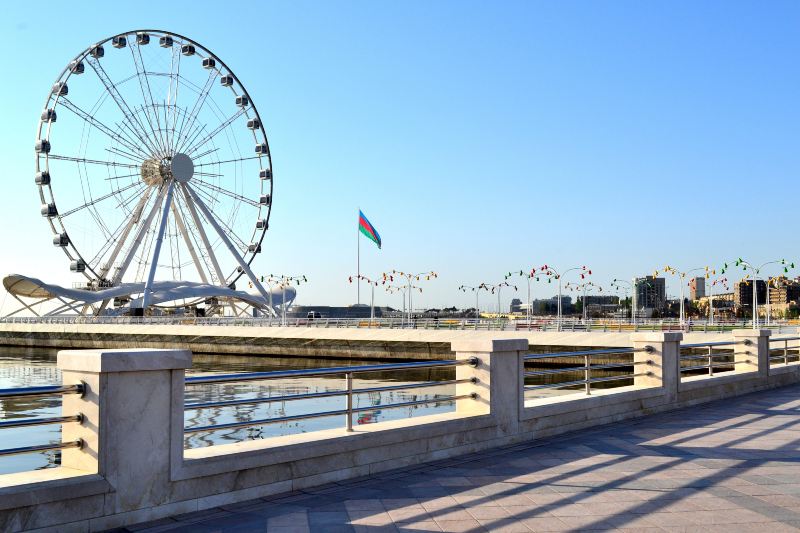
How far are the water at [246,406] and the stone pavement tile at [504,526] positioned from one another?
2539 mm

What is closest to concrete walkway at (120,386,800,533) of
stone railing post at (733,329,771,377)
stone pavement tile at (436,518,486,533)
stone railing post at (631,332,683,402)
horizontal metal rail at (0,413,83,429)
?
stone pavement tile at (436,518,486,533)

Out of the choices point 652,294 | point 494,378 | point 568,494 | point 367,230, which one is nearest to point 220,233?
point 367,230

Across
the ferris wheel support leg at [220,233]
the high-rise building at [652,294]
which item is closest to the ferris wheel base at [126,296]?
the ferris wheel support leg at [220,233]

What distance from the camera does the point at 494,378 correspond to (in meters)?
10.1

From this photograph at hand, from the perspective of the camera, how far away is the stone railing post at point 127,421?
6.34 metres

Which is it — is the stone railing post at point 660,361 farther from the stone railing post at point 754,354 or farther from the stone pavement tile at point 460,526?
the stone pavement tile at point 460,526

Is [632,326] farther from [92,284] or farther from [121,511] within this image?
[92,284]

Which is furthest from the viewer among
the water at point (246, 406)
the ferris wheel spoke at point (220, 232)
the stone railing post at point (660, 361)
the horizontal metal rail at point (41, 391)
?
the ferris wheel spoke at point (220, 232)

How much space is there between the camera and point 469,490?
7.62 metres

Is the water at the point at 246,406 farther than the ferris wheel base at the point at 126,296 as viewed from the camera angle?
No

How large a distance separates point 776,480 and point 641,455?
166cm

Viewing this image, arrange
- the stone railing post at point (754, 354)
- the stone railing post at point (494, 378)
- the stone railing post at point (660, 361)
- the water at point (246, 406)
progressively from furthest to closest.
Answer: the water at point (246, 406) → the stone railing post at point (754, 354) → the stone railing post at point (660, 361) → the stone railing post at point (494, 378)

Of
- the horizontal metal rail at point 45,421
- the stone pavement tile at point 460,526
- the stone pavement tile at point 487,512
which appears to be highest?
the horizontal metal rail at point 45,421

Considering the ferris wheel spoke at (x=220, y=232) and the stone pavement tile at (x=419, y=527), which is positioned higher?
the ferris wheel spoke at (x=220, y=232)
